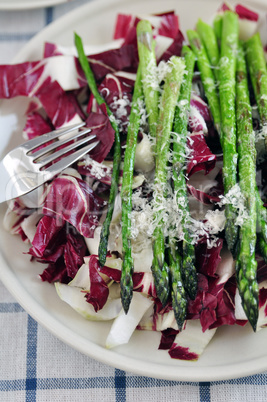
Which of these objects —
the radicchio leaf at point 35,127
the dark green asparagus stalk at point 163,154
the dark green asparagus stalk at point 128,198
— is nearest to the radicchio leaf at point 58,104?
the radicchio leaf at point 35,127

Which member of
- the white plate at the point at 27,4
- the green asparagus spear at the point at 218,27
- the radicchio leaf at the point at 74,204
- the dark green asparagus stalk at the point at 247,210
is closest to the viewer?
the dark green asparagus stalk at the point at 247,210

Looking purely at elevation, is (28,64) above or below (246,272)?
above

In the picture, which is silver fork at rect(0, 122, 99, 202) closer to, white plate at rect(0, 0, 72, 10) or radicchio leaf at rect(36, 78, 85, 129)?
radicchio leaf at rect(36, 78, 85, 129)

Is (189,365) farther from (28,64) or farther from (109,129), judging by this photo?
(28,64)

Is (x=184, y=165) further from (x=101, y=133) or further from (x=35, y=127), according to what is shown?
(x=35, y=127)

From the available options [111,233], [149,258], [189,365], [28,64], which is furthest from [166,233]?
[28,64]

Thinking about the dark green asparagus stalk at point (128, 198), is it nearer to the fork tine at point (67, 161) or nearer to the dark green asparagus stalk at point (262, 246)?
the fork tine at point (67, 161)
